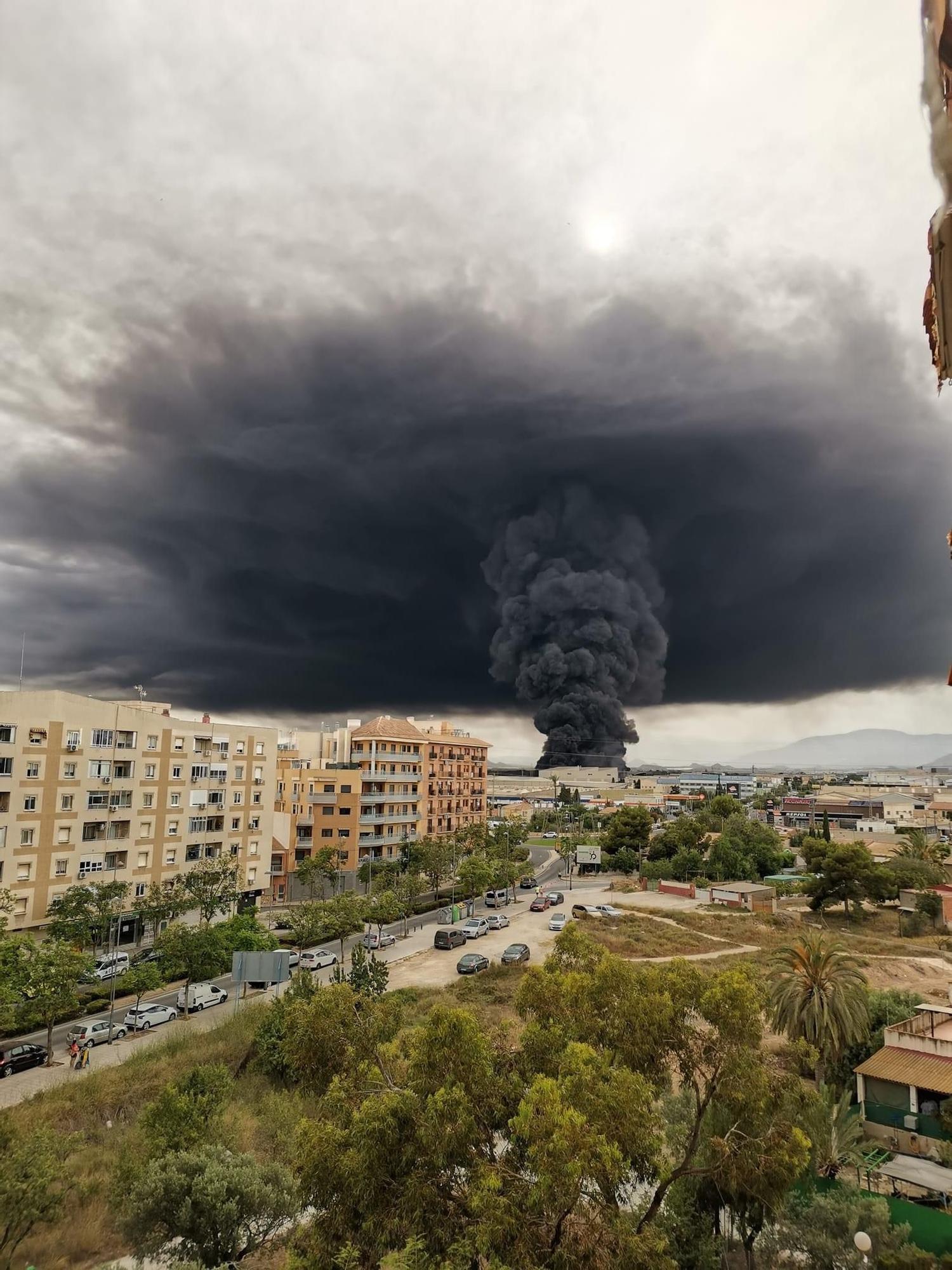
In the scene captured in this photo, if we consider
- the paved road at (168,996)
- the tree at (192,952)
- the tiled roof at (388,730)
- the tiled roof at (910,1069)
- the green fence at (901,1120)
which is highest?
the tiled roof at (388,730)

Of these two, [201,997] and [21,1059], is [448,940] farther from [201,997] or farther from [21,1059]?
[21,1059]

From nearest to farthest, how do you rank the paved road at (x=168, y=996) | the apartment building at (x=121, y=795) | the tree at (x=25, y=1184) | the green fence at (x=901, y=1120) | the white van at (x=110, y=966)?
the tree at (x=25, y=1184) → the green fence at (x=901, y=1120) → the paved road at (x=168, y=996) → the white van at (x=110, y=966) → the apartment building at (x=121, y=795)

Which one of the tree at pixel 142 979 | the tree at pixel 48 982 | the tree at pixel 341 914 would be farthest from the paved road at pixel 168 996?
the tree at pixel 142 979

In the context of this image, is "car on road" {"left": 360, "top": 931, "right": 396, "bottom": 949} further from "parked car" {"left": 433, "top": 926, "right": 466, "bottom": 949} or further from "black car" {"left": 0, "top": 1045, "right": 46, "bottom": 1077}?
"black car" {"left": 0, "top": 1045, "right": 46, "bottom": 1077}

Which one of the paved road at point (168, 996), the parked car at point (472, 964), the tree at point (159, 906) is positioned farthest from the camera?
the tree at point (159, 906)

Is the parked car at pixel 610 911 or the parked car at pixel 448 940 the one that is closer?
the parked car at pixel 448 940

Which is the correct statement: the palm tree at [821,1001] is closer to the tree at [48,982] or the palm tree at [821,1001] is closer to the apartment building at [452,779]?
the tree at [48,982]

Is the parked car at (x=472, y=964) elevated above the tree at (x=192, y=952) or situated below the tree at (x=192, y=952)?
below
